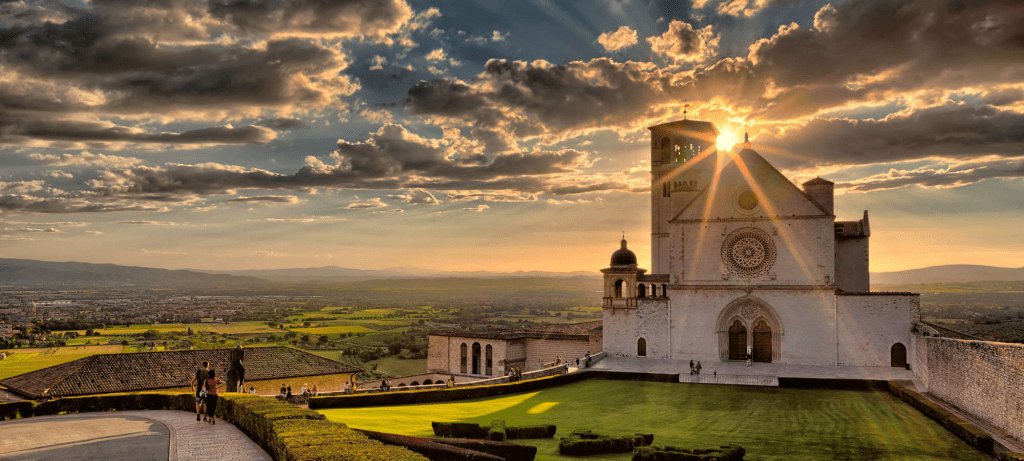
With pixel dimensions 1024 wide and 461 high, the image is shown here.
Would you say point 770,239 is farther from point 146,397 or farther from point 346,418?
point 146,397

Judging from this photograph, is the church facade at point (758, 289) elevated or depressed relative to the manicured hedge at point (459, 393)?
elevated

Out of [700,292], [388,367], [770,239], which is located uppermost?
[770,239]

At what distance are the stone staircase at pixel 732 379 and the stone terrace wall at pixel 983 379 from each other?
735 cm

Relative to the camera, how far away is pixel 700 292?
42906 millimetres

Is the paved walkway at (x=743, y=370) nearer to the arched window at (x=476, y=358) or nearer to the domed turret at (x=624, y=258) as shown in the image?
the domed turret at (x=624, y=258)

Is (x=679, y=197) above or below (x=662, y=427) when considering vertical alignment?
above

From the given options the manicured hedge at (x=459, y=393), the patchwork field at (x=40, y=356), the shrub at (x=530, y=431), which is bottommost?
the patchwork field at (x=40, y=356)

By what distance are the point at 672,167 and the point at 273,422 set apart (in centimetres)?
4377

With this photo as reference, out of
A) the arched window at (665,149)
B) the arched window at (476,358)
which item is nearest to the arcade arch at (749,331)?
the arched window at (665,149)

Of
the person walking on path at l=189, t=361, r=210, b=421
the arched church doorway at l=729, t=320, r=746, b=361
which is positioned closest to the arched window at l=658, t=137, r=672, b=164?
the arched church doorway at l=729, t=320, r=746, b=361

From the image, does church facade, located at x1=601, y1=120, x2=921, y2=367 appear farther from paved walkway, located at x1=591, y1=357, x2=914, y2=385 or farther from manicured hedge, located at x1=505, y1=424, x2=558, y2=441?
manicured hedge, located at x1=505, y1=424, x2=558, y2=441

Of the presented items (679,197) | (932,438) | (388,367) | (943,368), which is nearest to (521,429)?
(932,438)

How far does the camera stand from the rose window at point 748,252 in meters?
41.4

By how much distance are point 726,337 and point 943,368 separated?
1559 cm
